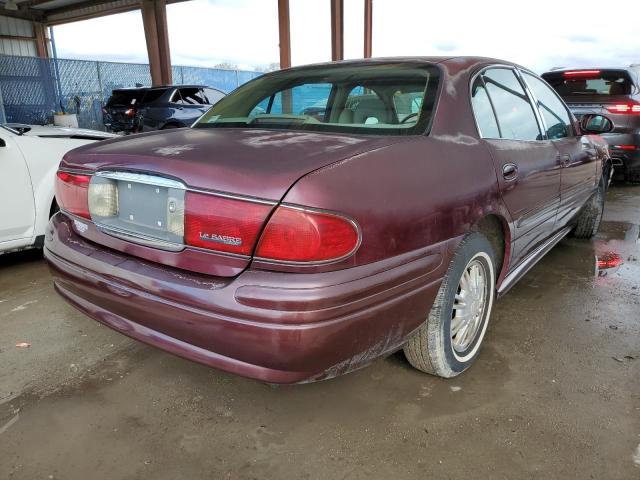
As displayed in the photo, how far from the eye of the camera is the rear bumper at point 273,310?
1444 millimetres

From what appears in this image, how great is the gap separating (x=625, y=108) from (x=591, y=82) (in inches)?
21.8

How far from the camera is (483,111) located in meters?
2.29

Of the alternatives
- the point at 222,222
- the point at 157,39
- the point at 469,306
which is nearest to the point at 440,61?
the point at 469,306

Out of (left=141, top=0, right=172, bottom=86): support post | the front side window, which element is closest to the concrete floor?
the front side window

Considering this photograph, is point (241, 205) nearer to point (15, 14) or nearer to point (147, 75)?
point (147, 75)

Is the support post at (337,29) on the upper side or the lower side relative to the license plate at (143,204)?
upper

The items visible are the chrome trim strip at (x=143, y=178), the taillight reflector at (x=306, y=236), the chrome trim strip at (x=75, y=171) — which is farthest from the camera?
the chrome trim strip at (x=75, y=171)

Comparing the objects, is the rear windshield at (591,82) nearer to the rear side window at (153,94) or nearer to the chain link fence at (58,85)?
the rear side window at (153,94)

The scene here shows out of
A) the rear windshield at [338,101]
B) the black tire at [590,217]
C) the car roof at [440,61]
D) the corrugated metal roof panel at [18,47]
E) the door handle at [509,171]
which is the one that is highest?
the corrugated metal roof panel at [18,47]

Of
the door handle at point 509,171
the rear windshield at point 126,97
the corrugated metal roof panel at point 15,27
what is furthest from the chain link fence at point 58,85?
the door handle at point 509,171

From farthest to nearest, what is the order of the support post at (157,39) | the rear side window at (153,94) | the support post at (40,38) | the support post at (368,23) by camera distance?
the support post at (40,38), the support post at (157,39), the support post at (368,23), the rear side window at (153,94)

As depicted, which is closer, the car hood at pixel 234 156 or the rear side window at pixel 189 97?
the car hood at pixel 234 156

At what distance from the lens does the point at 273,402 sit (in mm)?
2088

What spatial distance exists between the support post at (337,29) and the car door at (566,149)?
7709 millimetres
